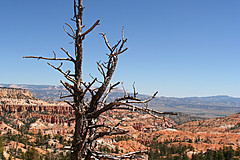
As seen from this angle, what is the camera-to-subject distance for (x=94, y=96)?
536 cm

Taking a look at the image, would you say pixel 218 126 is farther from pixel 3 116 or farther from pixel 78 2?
pixel 78 2

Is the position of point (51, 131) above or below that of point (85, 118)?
below

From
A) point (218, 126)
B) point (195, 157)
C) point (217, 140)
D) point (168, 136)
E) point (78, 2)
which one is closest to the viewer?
point (78, 2)

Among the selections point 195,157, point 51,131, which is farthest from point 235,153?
point 51,131

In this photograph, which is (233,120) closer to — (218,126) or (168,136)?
(218,126)

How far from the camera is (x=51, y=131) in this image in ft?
420

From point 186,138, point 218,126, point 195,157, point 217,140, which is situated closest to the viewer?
point 195,157

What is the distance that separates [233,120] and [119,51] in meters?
176

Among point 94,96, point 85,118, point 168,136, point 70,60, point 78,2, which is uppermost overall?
point 78,2

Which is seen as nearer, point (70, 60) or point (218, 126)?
point (70, 60)

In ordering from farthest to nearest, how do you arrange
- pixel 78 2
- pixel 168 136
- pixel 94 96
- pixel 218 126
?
pixel 218 126, pixel 168 136, pixel 94 96, pixel 78 2

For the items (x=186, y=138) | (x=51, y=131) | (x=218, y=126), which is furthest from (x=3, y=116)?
(x=218, y=126)

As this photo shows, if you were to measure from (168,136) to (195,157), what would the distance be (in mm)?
57421

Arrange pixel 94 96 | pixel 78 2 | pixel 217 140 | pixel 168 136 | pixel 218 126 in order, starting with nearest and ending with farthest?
pixel 78 2
pixel 94 96
pixel 217 140
pixel 168 136
pixel 218 126
